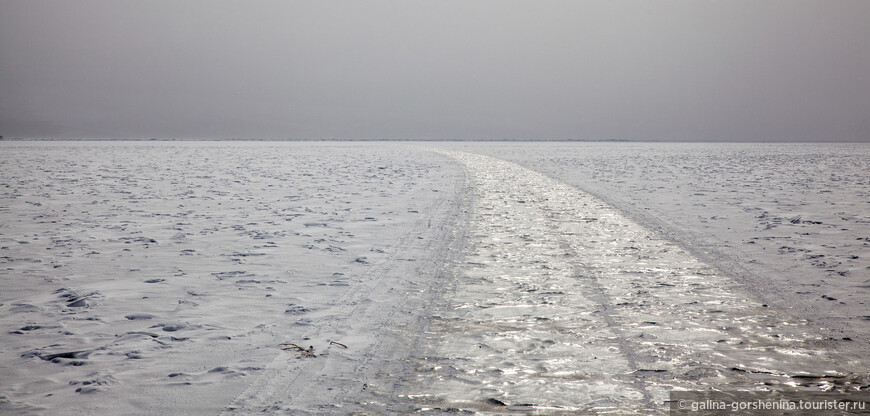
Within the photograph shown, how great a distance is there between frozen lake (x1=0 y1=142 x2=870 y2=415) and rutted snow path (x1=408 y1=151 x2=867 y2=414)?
3cm

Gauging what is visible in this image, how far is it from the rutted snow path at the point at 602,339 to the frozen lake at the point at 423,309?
3 cm

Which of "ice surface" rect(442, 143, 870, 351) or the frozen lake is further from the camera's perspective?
"ice surface" rect(442, 143, 870, 351)

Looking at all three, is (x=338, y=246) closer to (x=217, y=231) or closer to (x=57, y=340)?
(x=217, y=231)

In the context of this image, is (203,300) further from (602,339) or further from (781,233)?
(781,233)

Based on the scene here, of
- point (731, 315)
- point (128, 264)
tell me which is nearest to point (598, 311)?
point (731, 315)

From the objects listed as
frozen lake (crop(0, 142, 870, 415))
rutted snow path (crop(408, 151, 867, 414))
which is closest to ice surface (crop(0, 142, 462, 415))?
frozen lake (crop(0, 142, 870, 415))

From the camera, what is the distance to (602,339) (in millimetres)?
5312

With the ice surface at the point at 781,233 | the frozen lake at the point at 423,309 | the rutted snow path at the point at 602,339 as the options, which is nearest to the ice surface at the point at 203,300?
the frozen lake at the point at 423,309

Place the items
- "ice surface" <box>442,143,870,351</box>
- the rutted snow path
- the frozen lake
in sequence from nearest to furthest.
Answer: the rutted snow path → the frozen lake → "ice surface" <box>442,143,870,351</box>

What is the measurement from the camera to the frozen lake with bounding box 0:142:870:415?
14.3 feet

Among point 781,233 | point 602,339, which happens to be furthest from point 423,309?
point 781,233

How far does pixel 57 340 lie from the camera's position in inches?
220

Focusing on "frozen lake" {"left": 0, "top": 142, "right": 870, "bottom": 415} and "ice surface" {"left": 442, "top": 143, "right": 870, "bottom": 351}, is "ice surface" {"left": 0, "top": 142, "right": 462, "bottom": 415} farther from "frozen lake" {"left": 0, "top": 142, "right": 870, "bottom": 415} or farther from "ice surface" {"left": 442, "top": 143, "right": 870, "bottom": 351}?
"ice surface" {"left": 442, "top": 143, "right": 870, "bottom": 351}

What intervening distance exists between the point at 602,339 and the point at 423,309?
1.98 m
